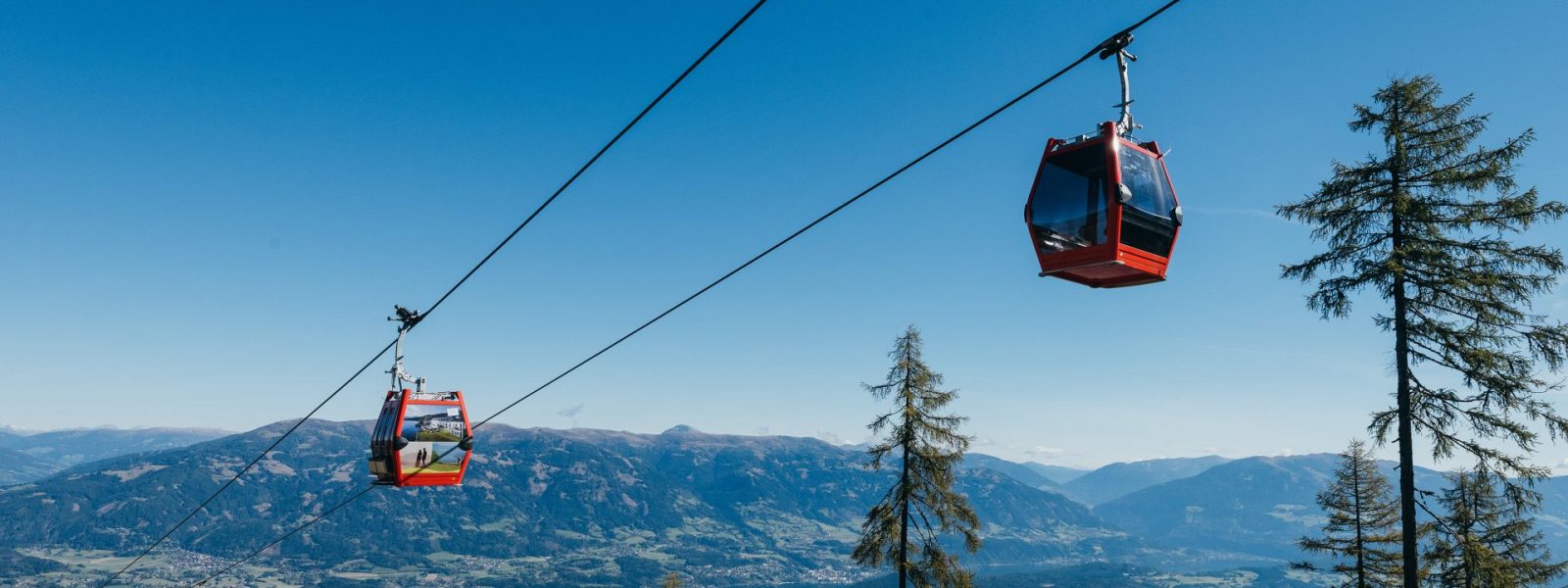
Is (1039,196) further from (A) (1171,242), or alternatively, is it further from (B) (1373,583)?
(B) (1373,583)

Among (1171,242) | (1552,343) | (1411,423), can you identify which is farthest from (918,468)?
(1171,242)

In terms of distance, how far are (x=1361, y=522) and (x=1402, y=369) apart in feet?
43.9

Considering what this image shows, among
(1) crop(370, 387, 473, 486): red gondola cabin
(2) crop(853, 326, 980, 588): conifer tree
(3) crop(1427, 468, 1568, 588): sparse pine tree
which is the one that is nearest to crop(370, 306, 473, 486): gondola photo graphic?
(1) crop(370, 387, 473, 486): red gondola cabin

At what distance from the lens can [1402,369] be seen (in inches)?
642

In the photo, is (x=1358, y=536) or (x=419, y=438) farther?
(x=1358, y=536)

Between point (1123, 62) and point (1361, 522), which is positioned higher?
point (1123, 62)

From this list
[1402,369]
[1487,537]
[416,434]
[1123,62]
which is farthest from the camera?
[1487,537]

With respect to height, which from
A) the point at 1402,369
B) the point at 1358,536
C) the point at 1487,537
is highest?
the point at 1402,369

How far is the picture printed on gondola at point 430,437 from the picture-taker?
18.4 metres

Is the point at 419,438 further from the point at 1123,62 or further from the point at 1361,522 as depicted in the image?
the point at 1361,522

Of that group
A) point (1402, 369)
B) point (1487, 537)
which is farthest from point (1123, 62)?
point (1487, 537)

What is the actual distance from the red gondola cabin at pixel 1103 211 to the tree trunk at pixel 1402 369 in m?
9.66

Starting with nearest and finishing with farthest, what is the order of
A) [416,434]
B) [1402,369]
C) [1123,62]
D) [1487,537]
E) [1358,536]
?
[1123,62] < [1402,369] < [416,434] < [1487,537] < [1358,536]

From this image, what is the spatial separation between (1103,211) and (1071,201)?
463mm
